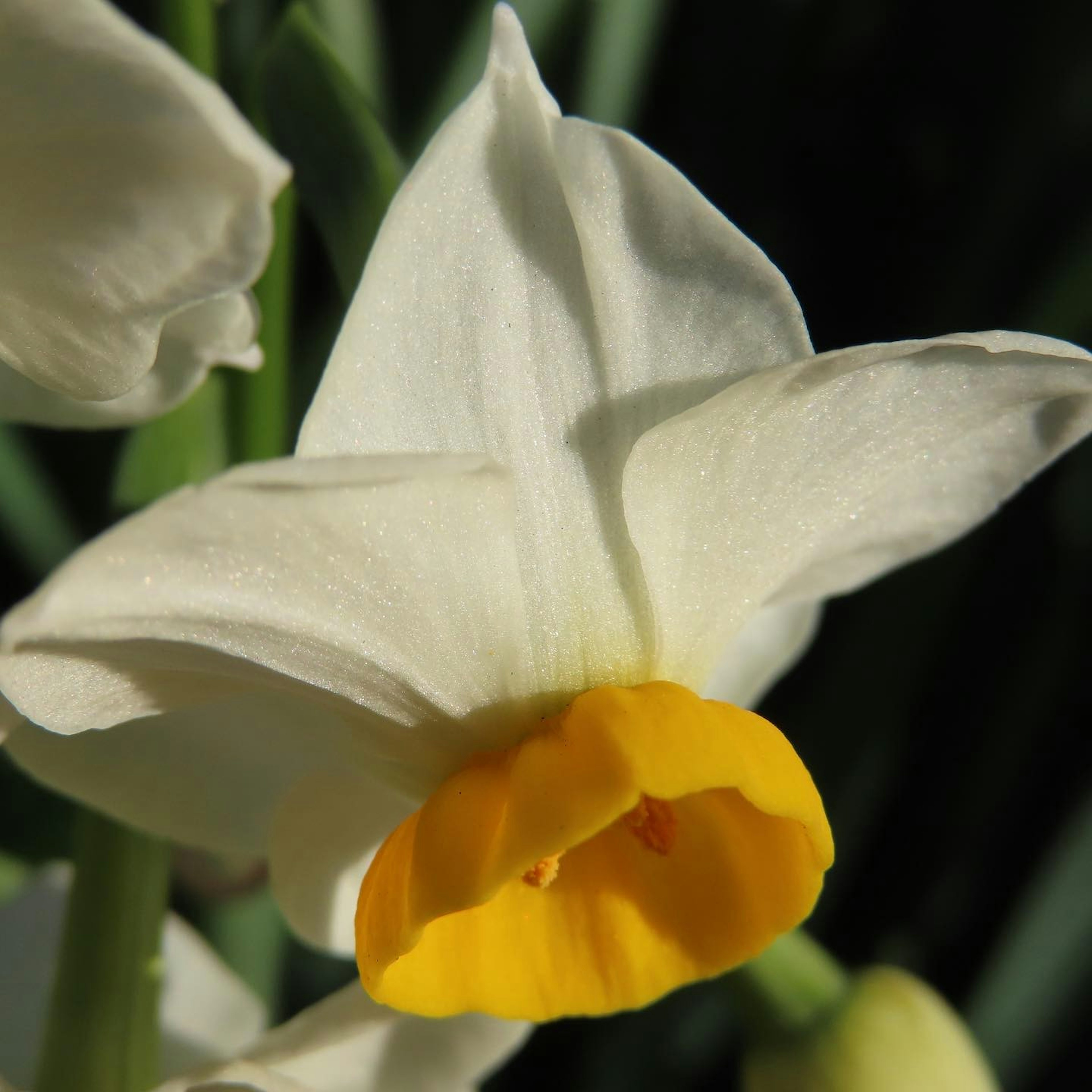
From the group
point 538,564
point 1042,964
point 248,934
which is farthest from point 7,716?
point 1042,964

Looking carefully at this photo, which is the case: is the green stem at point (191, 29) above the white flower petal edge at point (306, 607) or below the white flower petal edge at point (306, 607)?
above

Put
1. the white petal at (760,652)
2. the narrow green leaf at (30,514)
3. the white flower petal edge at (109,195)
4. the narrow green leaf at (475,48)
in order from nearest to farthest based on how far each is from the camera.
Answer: the white flower petal edge at (109,195) → the white petal at (760,652) → the narrow green leaf at (475,48) → the narrow green leaf at (30,514)

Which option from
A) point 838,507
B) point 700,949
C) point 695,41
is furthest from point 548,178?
point 695,41

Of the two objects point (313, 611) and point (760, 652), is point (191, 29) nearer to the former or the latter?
point (313, 611)

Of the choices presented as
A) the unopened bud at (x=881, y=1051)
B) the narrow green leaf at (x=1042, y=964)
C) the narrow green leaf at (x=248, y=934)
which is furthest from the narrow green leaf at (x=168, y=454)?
the narrow green leaf at (x=1042, y=964)

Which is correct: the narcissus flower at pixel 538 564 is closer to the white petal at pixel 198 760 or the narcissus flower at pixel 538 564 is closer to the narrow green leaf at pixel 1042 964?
the white petal at pixel 198 760

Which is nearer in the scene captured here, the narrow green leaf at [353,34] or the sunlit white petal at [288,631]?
the sunlit white petal at [288,631]
